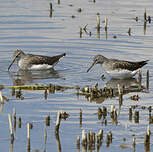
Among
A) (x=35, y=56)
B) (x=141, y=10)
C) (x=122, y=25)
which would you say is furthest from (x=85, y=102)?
(x=141, y=10)

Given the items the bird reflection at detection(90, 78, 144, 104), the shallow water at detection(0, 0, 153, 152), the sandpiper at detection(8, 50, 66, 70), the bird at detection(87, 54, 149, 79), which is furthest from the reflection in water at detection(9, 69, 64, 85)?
the bird reflection at detection(90, 78, 144, 104)

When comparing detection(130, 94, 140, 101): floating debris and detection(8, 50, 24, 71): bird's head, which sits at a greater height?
detection(8, 50, 24, 71): bird's head

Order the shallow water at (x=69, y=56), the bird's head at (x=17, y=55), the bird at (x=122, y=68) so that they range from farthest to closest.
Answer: the bird's head at (x=17, y=55)
the bird at (x=122, y=68)
the shallow water at (x=69, y=56)

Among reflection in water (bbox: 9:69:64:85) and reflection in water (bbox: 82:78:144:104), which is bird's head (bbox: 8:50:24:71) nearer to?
reflection in water (bbox: 9:69:64:85)

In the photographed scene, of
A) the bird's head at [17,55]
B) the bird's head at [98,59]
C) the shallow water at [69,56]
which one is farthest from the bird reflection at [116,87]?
the bird's head at [17,55]

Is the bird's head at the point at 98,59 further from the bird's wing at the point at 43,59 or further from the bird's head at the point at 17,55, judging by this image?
the bird's head at the point at 17,55

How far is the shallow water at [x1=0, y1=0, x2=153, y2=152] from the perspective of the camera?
13.2m

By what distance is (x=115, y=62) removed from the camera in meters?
18.7

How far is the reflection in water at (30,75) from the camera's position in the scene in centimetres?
1801

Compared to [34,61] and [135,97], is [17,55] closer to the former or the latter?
[34,61]

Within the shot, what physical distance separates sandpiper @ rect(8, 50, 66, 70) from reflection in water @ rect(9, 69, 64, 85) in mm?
195

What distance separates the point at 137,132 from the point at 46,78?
5804 mm

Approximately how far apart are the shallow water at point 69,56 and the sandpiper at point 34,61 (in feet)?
1.02

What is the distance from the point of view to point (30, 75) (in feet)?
62.9
